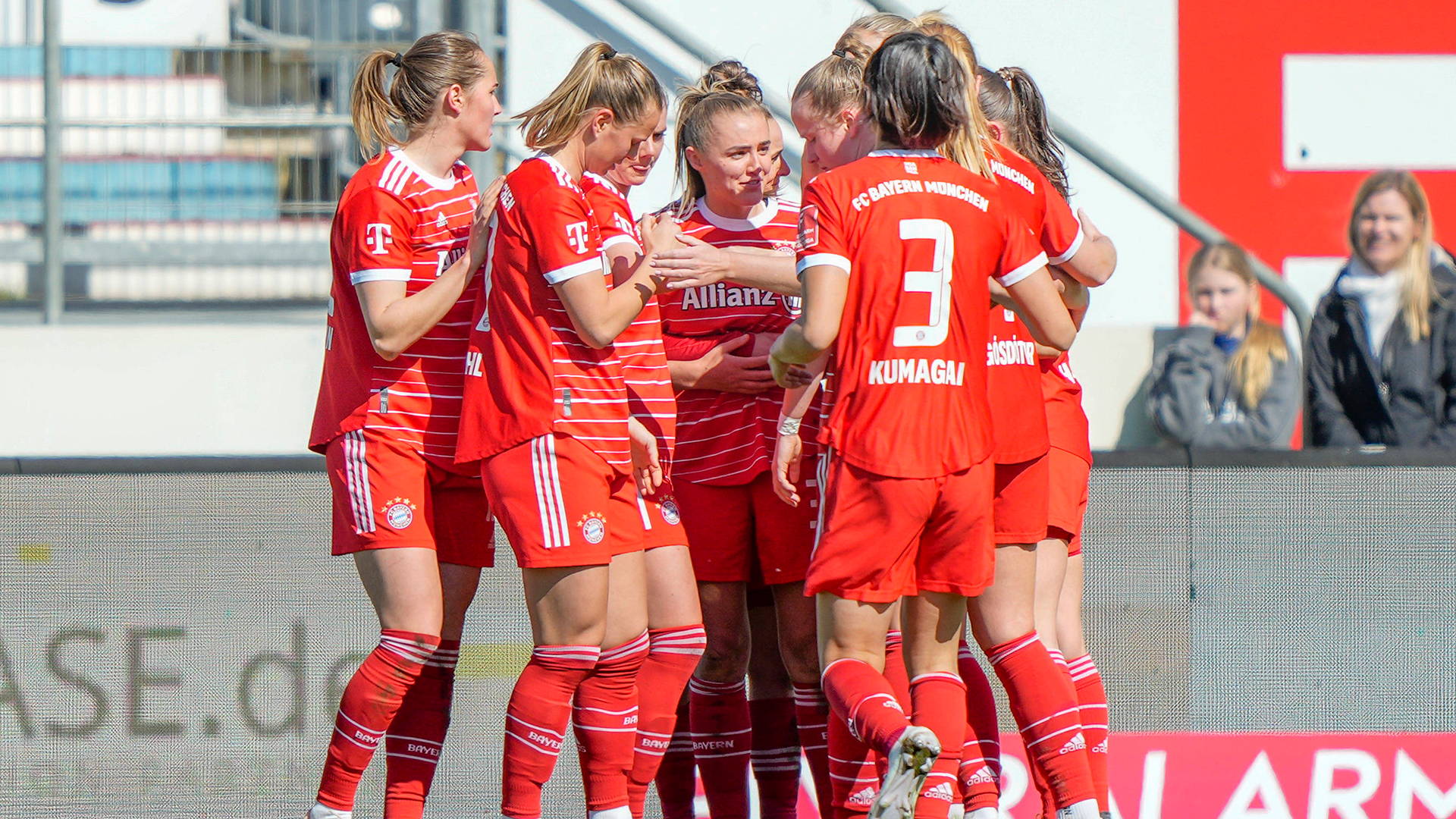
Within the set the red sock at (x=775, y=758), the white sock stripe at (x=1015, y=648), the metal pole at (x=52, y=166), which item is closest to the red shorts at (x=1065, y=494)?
the white sock stripe at (x=1015, y=648)

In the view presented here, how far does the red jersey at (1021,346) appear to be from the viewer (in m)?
3.18

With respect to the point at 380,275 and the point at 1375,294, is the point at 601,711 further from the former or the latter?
the point at 1375,294

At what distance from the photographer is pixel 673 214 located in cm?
355

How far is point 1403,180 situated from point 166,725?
458cm

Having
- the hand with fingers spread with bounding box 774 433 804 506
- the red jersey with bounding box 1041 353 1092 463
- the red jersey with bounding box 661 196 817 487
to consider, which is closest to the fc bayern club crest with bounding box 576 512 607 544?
the hand with fingers spread with bounding box 774 433 804 506

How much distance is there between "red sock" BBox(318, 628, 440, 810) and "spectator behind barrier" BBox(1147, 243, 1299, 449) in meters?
3.32

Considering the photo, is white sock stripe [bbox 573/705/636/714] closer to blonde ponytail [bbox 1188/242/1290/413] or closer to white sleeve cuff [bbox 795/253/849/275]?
white sleeve cuff [bbox 795/253/849/275]

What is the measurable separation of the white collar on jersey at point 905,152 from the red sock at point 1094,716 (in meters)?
1.29

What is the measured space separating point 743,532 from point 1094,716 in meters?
0.93

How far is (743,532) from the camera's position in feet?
11.5

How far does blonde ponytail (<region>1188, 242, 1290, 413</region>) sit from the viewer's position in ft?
18.3

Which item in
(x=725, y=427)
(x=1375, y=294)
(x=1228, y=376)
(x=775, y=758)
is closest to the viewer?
(x=725, y=427)

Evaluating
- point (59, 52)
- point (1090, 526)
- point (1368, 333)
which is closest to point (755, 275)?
point (1090, 526)

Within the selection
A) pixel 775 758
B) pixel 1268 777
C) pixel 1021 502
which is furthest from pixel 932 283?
pixel 1268 777
